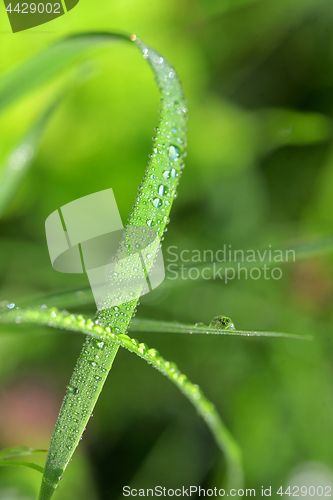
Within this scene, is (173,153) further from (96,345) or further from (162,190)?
(96,345)

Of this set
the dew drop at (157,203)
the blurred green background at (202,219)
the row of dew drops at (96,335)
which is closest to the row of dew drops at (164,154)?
the dew drop at (157,203)

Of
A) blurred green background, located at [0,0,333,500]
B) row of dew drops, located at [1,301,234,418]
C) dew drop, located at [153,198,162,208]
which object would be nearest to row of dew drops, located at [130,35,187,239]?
dew drop, located at [153,198,162,208]

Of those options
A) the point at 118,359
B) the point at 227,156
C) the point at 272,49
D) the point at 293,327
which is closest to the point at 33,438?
the point at 118,359

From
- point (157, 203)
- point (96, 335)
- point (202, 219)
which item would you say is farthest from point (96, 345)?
point (202, 219)

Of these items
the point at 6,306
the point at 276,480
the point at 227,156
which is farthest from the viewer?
the point at 227,156

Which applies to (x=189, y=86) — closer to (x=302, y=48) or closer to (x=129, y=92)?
(x=129, y=92)

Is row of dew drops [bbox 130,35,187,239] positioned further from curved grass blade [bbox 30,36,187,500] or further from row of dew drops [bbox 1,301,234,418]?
row of dew drops [bbox 1,301,234,418]

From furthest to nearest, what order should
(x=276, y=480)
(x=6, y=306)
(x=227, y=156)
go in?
(x=227, y=156), (x=276, y=480), (x=6, y=306)

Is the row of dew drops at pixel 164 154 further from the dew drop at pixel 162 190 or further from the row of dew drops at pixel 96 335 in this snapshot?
the row of dew drops at pixel 96 335
